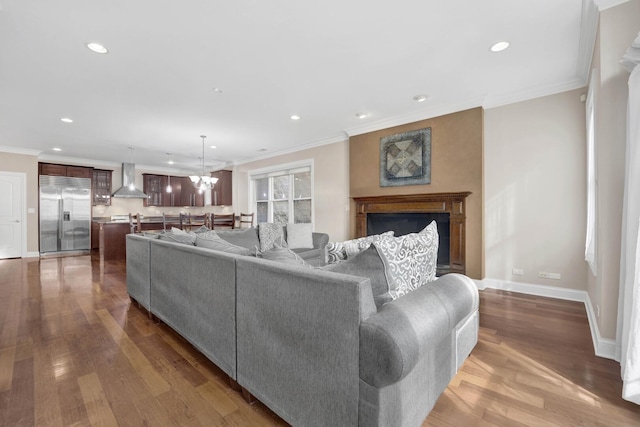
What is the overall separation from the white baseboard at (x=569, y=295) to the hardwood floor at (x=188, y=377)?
0.25 feet

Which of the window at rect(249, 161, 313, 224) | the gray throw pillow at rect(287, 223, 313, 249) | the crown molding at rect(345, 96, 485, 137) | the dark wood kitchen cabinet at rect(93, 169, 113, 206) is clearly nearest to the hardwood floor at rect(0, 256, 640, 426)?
the gray throw pillow at rect(287, 223, 313, 249)

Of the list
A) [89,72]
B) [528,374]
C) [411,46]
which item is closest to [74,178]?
[89,72]

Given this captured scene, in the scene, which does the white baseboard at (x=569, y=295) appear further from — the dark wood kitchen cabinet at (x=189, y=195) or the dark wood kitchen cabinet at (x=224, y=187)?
the dark wood kitchen cabinet at (x=189, y=195)

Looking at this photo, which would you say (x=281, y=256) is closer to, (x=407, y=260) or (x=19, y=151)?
(x=407, y=260)

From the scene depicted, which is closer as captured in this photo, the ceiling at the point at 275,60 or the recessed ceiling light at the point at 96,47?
the ceiling at the point at 275,60

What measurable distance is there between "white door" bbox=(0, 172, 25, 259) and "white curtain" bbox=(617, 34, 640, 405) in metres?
10.2

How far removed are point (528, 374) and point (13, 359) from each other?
11.8 ft

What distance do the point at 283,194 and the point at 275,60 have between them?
14.3 ft

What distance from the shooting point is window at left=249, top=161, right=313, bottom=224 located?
6.54m

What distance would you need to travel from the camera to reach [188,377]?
71.7 inches

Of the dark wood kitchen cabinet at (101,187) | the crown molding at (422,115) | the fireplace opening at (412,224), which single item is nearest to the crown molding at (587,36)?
the crown molding at (422,115)

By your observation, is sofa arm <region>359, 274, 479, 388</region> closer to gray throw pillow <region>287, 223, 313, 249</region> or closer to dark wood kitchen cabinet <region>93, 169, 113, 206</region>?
gray throw pillow <region>287, 223, 313, 249</region>

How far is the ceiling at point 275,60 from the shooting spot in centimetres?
226

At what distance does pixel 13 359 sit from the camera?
205 centimetres
